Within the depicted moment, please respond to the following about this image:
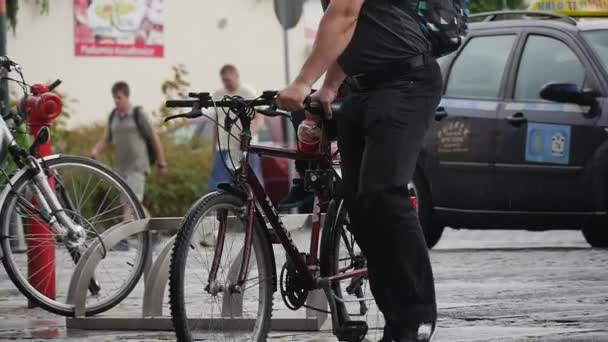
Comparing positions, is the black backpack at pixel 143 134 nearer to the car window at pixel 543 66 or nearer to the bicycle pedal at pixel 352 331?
the car window at pixel 543 66

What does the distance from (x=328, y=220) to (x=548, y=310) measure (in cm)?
195

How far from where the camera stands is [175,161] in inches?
743

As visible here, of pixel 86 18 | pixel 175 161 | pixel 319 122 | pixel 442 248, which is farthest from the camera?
pixel 86 18

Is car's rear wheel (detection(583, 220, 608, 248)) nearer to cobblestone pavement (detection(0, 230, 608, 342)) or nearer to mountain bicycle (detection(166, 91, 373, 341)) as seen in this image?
cobblestone pavement (detection(0, 230, 608, 342))

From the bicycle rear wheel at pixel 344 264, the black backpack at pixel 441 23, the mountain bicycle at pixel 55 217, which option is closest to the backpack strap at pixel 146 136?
the mountain bicycle at pixel 55 217

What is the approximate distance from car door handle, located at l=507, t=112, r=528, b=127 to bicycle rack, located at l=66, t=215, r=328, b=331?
194 inches

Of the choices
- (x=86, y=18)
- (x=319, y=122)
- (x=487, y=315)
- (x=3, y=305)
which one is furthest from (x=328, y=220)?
(x=86, y=18)

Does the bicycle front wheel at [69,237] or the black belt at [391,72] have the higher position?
the black belt at [391,72]

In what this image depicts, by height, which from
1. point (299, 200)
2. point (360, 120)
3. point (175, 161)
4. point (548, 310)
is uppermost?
point (360, 120)

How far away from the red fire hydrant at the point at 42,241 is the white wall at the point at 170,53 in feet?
63.5

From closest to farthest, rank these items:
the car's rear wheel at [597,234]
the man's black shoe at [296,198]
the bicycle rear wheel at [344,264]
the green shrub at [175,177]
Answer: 1. the bicycle rear wheel at [344,264]
2. the man's black shoe at [296,198]
3. the car's rear wheel at [597,234]
4. the green shrub at [175,177]

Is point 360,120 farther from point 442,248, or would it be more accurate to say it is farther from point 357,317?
point 442,248

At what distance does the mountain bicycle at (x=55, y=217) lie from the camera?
317 inches

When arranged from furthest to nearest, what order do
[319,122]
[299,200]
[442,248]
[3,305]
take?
[442,248] → [3,305] → [299,200] → [319,122]
